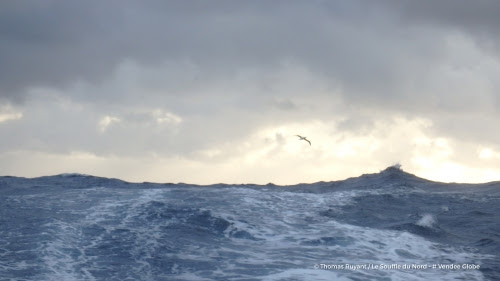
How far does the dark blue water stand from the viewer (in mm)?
40031

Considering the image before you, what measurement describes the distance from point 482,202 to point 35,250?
35680 millimetres

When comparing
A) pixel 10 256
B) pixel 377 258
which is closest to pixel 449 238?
pixel 377 258

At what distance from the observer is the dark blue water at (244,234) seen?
40031 mm

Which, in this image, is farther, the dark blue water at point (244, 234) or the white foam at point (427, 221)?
the white foam at point (427, 221)

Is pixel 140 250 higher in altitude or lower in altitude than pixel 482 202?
lower

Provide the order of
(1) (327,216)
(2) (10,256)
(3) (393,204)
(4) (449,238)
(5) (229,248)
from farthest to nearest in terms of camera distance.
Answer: (3) (393,204) → (1) (327,216) → (4) (449,238) → (5) (229,248) → (2) (10,256)

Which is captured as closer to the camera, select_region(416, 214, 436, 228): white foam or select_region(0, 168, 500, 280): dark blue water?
select_region(0, 168, 500, 280): dark blue water

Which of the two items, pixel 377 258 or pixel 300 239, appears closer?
pixel 377 258

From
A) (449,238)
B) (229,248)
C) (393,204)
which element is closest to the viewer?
(229,248)

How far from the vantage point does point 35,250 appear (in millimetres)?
41844

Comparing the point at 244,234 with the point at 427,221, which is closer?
the point at 244,234

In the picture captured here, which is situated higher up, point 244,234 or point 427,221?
point 427,221

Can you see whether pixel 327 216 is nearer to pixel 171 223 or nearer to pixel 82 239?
pixel 171 223

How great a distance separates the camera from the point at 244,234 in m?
46.6
